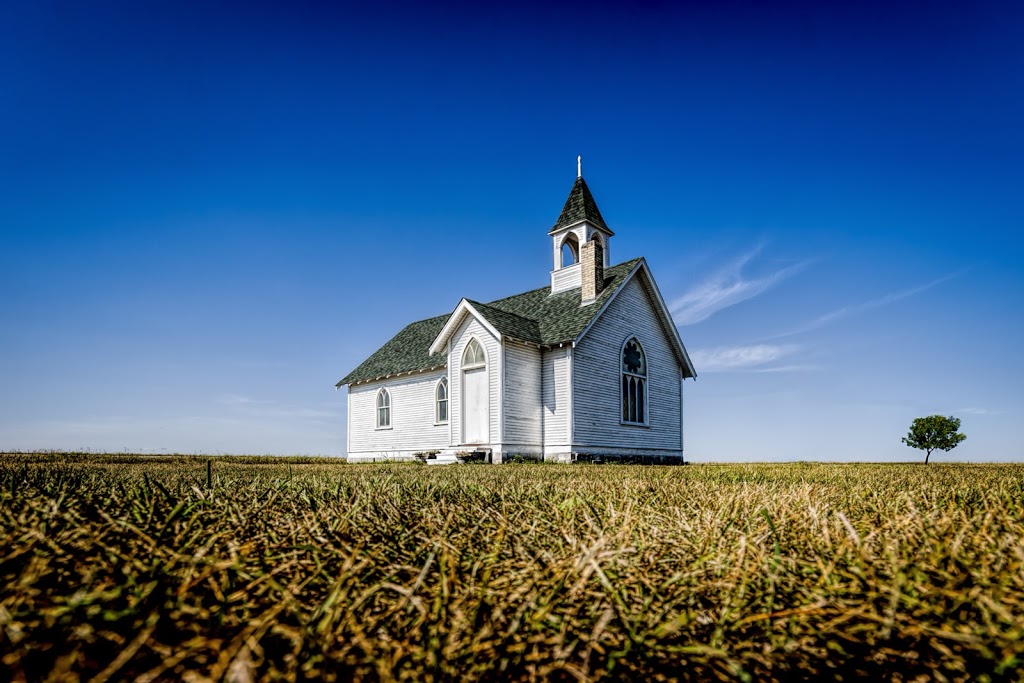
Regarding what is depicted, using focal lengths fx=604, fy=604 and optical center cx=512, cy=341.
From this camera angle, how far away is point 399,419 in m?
24.2

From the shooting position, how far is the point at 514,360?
62.7 ft

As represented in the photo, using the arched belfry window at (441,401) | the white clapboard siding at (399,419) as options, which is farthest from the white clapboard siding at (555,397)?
the arched belfry window at (441,401)

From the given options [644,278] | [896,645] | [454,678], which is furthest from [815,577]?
[644,278]

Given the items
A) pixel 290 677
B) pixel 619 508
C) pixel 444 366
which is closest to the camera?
pixel 290 677

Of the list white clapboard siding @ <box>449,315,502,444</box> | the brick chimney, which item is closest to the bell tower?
the brick chimney

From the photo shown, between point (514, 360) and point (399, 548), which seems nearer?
point (399, 548)

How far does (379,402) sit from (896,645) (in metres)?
25.1

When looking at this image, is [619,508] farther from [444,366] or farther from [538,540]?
[444,366]

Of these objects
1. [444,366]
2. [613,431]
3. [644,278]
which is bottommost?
[613,431]

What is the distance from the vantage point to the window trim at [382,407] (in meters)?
25.0

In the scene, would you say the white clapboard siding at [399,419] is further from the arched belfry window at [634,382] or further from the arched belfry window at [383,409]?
the arched belfry window at [634,382]

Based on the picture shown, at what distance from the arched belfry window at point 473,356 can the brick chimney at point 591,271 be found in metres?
3.93

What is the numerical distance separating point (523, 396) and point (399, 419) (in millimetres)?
7075

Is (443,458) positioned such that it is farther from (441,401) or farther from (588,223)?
(588,223)
